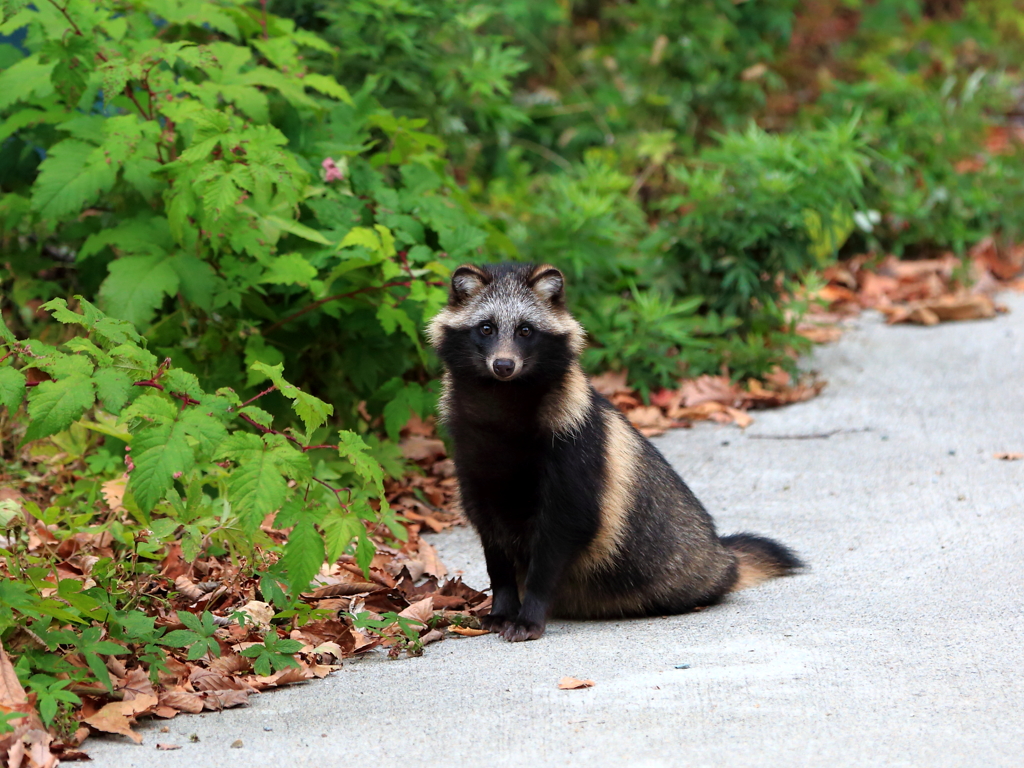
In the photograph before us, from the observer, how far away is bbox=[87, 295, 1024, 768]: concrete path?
10.7 feet

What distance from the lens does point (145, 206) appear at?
5.66 metres

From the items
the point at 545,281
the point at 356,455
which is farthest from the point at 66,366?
the point at 545,281

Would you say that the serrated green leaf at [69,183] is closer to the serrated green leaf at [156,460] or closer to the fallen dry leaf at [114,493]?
the fallen dry leaf at [114,493]

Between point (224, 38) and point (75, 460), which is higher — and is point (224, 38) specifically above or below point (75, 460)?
above

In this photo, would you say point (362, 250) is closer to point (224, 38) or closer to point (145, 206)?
point (145, 206)

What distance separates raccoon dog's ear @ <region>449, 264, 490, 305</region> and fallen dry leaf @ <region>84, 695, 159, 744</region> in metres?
1.99

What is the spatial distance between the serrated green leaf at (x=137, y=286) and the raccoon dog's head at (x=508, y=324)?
132 centimetres

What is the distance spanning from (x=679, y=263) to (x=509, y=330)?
398 cm

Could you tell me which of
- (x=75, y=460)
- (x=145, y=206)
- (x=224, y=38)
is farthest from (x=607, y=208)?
(x=75, y=460)

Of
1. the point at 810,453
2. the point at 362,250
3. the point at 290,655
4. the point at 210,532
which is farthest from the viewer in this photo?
the point at 810,453

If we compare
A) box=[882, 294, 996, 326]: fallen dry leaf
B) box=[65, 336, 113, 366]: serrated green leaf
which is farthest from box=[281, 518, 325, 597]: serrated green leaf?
box=[882, 294, 996, 326]: fallen dry leaf

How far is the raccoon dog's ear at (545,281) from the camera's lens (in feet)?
15.4

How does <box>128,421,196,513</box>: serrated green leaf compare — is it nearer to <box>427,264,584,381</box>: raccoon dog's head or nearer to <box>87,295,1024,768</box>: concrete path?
<box>87,295,1024,768</box>: concrete path

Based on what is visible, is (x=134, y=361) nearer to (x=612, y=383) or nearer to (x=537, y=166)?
(x=612, y=383)
